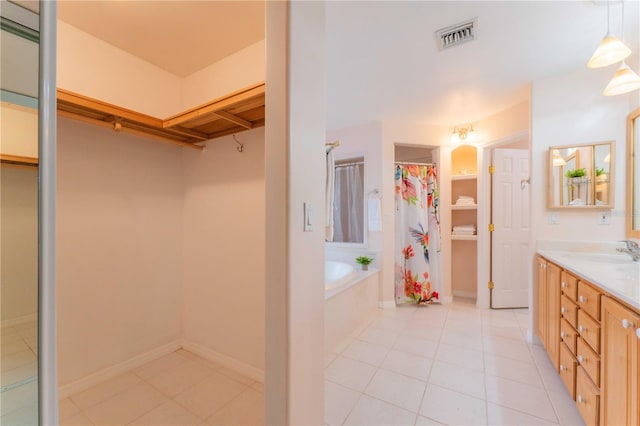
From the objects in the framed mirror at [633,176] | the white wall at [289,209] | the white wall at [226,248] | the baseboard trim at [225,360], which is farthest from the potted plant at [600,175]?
the baseboard trim at [225,360]

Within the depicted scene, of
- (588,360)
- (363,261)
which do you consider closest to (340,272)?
(363,261)

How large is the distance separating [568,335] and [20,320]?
2501 millimetres

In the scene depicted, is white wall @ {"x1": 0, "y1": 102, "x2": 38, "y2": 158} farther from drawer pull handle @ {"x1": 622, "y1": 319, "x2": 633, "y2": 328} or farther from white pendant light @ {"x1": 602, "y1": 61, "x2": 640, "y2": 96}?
white pendant light @ {"x1": 602, "y1": 61, "x2": 640, "y2": 96}

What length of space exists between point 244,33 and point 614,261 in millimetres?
3072

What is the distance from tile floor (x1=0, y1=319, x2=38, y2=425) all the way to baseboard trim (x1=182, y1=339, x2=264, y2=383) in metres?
1.58

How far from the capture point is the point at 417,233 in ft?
11.6

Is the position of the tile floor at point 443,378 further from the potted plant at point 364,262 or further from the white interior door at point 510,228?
the potted plant at point 364,262

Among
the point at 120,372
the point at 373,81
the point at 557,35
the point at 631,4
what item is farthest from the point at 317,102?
the point at 120,372

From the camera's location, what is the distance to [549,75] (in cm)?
233

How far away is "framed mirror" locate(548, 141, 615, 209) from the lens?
214 cm

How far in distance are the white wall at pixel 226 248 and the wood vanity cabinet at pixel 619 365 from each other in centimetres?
181

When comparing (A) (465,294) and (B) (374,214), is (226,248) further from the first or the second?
(A) (465,294)

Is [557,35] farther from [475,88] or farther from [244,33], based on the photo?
[244,33]

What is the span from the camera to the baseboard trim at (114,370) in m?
1.68
